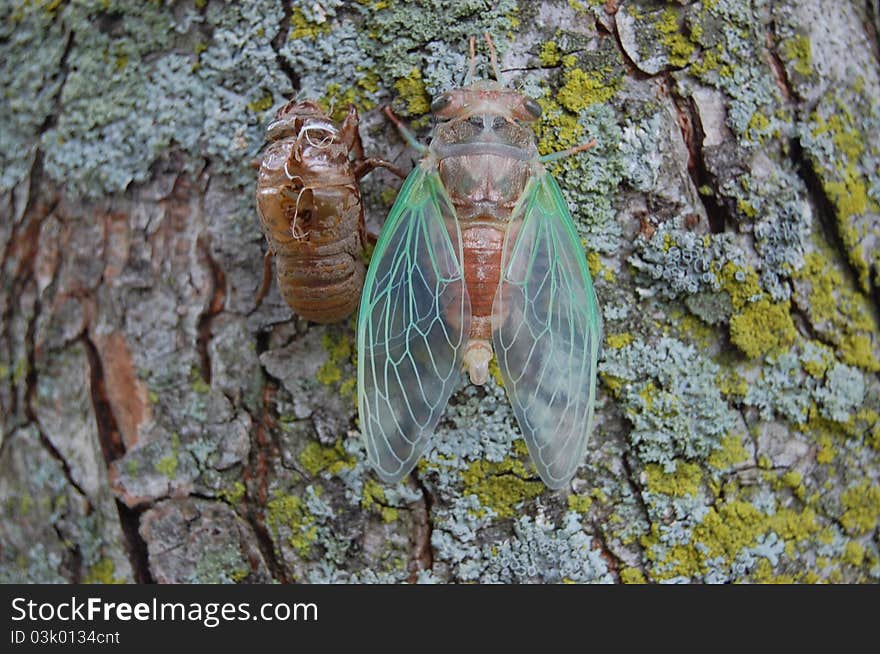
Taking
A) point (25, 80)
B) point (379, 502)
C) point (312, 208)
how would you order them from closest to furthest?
1. point (312, 208)
2. point (379, 502)
3. point (25, 80)

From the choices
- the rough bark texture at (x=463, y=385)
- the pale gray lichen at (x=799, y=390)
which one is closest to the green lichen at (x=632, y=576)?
the rough bark texture at (x=463, y=385)

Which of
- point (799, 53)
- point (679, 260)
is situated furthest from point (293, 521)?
point (799, 53)

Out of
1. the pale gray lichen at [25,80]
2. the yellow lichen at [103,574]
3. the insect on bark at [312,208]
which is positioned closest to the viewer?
the insect on bark at [312,208]

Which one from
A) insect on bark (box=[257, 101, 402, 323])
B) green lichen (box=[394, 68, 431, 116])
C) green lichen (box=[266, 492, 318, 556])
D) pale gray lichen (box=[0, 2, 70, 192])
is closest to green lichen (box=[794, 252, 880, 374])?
green lichen (box=[394, 68, 431, 116])

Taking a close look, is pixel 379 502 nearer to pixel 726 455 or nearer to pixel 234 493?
pixel 234 493

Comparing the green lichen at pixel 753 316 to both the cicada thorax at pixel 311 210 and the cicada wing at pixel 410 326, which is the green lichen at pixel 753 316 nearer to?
the cicada wing at pixel 410 326

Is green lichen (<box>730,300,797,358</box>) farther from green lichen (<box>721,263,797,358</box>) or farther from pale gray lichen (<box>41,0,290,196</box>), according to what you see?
pale gray lichen (<box>41,0,290,196</box>)
